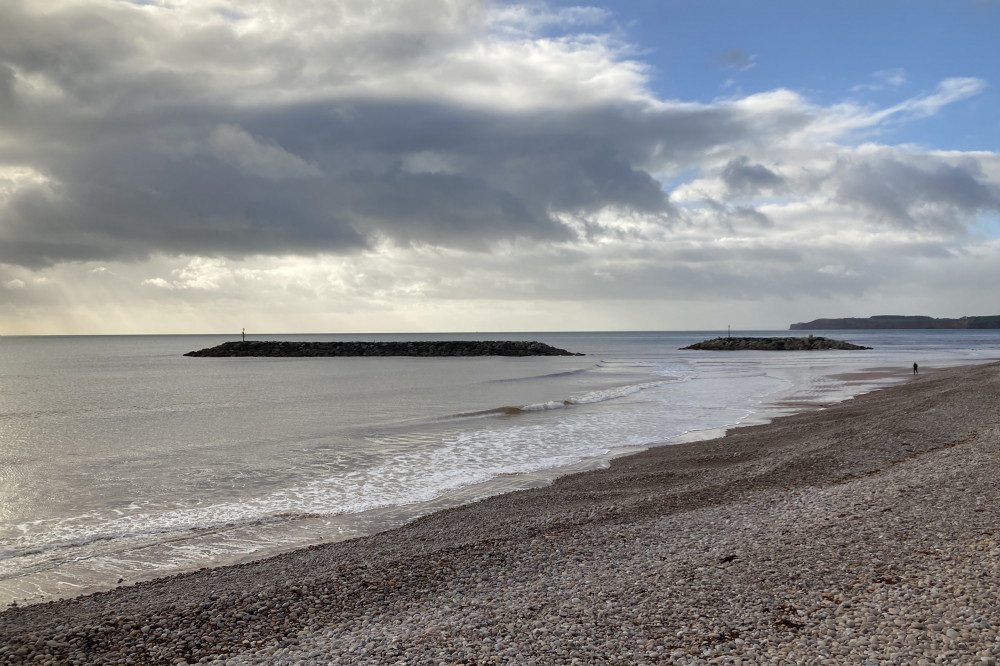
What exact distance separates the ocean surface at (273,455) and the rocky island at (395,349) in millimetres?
53712

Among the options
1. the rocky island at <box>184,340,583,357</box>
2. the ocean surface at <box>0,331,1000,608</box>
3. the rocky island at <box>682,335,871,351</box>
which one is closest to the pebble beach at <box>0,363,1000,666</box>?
the ocean surface at <box>0,331,1000,608</box>

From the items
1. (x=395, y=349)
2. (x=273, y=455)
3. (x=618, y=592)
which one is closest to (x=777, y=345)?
(x=395, y=349)

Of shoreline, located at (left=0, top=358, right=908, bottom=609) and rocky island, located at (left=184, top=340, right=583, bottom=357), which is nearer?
shoreline, located at (left=0, top=358, right=908, bottom=609)

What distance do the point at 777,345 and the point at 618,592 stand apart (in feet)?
347

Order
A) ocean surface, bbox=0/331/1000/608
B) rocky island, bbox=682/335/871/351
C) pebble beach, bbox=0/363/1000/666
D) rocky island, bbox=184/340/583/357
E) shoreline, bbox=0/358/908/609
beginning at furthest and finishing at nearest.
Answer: rocky island, bbox=682/335/871/351
rocky island, bbox=184/340/583/357
ocean surface, bbox=0/331/1000/608
shoreline, bbox=0/358/908/609
pebble beach, bbox=0/363/1000/666

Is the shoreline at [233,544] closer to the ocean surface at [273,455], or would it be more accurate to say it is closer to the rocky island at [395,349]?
the ocean surface at [273,455]

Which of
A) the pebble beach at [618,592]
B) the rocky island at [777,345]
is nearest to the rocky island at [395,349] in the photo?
the rocky island at [777,345]

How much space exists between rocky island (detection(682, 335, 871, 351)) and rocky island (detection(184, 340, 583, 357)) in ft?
102

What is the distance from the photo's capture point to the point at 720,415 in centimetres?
2464

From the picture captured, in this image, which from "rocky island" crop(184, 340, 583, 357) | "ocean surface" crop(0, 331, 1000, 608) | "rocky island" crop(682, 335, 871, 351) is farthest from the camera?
"rocky island" crop(682, 335, 871, 351)

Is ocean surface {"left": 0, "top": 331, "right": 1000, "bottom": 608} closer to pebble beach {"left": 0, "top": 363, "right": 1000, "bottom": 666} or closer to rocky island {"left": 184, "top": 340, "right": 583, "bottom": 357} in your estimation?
pebble beach {"left": 0, "top": 363, "right": 1000, "bottom": 666}

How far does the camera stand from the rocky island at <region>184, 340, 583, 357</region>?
9406 centimetres

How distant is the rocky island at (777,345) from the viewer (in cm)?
10081

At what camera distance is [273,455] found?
17953 mm
